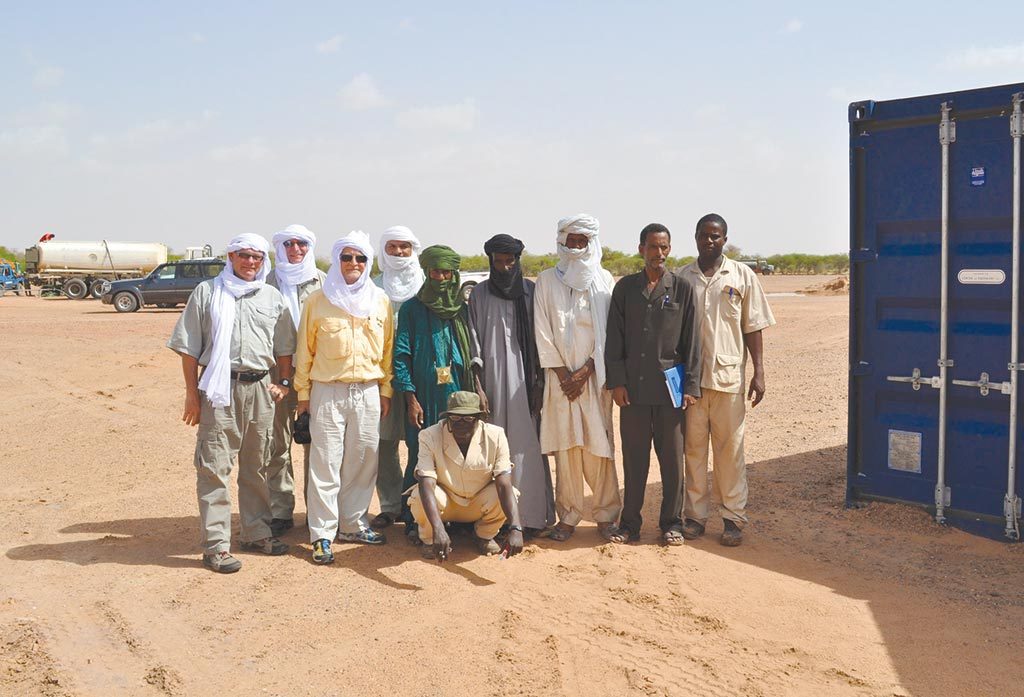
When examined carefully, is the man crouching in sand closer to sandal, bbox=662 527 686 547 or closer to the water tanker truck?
sandal, bbox=662 527 686 547

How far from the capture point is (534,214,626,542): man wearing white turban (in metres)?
5.61

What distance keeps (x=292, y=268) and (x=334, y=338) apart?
2.67 ft

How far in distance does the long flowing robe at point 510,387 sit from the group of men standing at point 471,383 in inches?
0.5

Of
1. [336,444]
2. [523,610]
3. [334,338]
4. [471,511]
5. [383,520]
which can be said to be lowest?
[523,610]

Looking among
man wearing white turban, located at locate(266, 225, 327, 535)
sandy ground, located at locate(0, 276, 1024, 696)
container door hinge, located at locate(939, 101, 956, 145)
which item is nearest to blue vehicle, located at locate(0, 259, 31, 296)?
sandy ground, located at locate(0, 276, 1024, 696)

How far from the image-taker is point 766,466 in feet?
25.3

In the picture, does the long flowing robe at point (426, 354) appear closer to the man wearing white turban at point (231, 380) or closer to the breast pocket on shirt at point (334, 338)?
the breast pocket on shirt at point (334, 338)

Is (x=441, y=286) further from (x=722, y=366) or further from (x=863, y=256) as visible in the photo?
(x=863, y=256)

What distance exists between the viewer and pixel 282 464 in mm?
5957

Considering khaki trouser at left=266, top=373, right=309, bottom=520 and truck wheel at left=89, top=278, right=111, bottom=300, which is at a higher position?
truck wheel at left=89, top=278, right=111, bottom=300

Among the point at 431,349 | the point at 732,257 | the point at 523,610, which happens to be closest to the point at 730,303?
the point at 431,349

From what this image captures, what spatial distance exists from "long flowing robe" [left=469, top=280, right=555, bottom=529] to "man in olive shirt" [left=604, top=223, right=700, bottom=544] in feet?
1.73

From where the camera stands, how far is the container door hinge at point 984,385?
5480mm

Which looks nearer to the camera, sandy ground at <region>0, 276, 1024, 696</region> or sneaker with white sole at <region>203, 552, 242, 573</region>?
sandy ground at <region>0, 276, 1024, 696</region>
